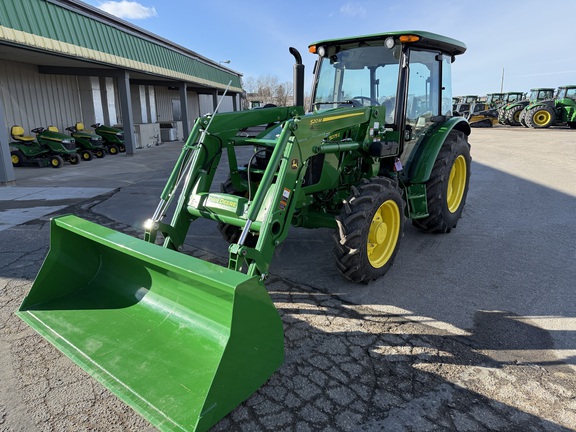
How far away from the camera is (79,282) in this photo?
10.8ft

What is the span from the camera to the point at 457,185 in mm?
5918

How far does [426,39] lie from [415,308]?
2.87 meters

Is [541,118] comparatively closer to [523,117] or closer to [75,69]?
[523,117]

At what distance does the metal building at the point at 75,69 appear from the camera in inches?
360

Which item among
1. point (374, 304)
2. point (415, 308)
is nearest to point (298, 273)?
point (374, 304)

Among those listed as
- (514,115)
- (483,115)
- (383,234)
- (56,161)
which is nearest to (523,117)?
(514,115)

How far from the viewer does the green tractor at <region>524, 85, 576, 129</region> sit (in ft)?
71.8

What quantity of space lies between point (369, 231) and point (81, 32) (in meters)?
11.0

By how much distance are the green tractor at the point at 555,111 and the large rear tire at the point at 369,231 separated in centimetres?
→ 2317

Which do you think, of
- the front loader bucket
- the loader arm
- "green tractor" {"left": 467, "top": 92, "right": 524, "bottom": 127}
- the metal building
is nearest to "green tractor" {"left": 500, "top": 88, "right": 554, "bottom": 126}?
"green tractor" {"left": 467, "top": 92, "right": 524, "bottom": 127}

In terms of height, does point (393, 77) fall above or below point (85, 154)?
above

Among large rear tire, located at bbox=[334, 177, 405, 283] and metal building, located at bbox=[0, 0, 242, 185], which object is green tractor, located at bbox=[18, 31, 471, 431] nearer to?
large rear tire, located at bbox=[334, 177, 405, 283]

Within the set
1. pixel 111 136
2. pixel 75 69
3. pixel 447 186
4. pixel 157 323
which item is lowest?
pixel 157 323

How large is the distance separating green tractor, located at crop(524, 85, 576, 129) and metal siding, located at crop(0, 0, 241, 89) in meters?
19.5
